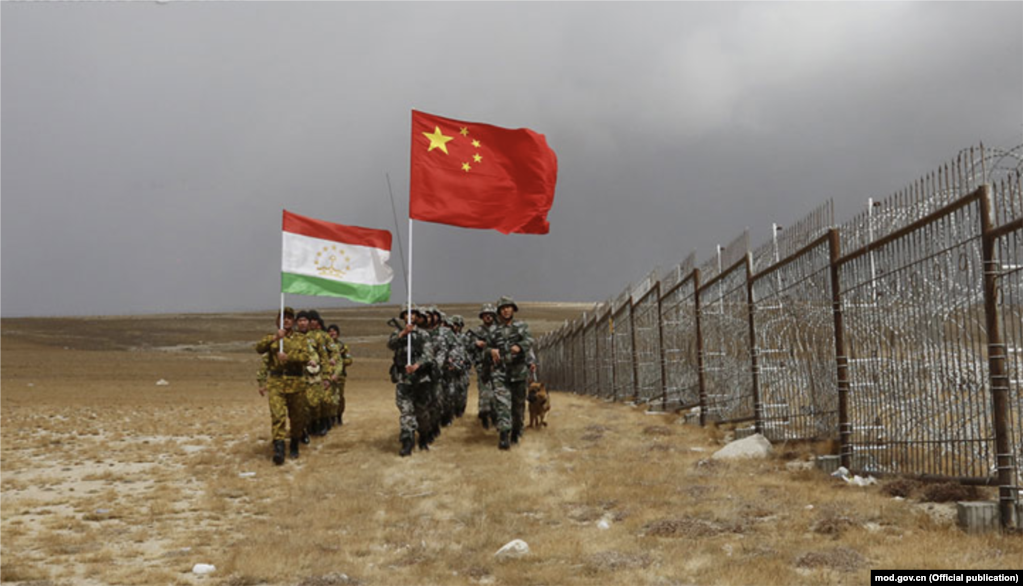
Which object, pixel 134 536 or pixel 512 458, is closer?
pixel 134 536

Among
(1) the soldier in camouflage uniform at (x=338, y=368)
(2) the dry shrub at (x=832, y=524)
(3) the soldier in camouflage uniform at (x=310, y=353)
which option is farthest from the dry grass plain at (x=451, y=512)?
(3) the soldier in camouflage uniform at (x=310, y=353)

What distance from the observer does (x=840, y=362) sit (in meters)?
8.62

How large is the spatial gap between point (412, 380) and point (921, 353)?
6852 millimetres

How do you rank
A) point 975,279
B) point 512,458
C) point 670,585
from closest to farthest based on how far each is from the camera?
point 670,585, point 975,279, point 512,458

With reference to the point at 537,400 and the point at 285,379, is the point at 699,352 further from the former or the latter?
the point at 285,379

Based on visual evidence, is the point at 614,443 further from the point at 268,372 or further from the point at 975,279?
the point at 975,279

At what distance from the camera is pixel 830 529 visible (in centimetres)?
614

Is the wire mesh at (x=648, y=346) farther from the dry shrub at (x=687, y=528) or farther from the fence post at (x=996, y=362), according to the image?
the fence post at (x=996, y=362)

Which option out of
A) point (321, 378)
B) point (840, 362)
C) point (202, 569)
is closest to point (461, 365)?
point (321, 378)

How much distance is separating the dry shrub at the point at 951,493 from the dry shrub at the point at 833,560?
5.85ft

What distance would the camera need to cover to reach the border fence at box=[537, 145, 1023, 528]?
606 centimetres

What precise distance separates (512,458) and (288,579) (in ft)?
18.4

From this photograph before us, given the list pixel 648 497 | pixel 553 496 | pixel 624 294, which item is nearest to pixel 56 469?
pixel 553 496

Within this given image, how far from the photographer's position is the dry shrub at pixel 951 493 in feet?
22.1
